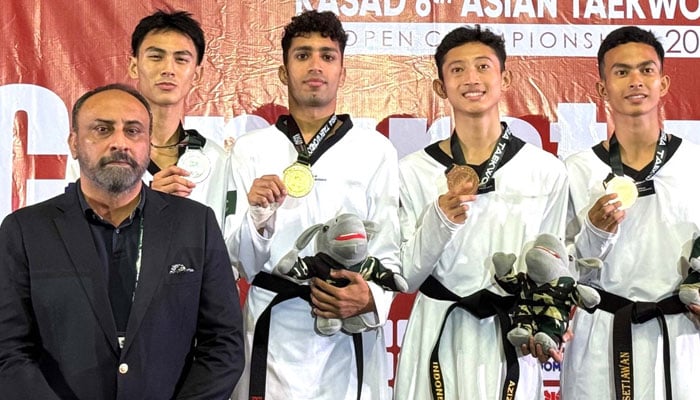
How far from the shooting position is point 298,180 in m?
3.32

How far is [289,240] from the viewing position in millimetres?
3424

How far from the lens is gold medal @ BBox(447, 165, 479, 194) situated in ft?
10.9

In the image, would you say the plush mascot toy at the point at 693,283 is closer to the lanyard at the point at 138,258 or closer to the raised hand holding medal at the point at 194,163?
the raised hand holding medal at the point at 194,163

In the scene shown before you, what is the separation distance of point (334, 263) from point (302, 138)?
1.85ft

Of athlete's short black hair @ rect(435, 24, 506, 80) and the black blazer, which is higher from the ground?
athlete's short black hair @ rect(435, 24, 506, 80)

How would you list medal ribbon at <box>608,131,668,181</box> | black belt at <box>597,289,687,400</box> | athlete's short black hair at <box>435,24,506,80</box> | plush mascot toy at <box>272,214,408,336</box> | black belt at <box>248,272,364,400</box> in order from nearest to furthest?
1. plush mascot toy at <box>272,214,408,336</box>
2. black belt at <box>248,272,364,400</box>
3. black belt at <box>597,289,687,400</box>
4. medal ribbon at <box>608,131,668,181</box>
5. athlete's short black hair at <box>435,24,506,80</box>

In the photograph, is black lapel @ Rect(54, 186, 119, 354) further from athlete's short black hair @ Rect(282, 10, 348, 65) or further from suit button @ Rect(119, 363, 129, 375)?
athlete's short black hair @ Rect(282, 10, 348, 65)

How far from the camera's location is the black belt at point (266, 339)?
329cm

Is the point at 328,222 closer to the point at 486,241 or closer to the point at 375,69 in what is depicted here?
the point at 486,241

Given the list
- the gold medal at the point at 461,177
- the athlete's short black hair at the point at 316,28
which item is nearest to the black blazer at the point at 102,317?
the gold medal at the point at 461,177

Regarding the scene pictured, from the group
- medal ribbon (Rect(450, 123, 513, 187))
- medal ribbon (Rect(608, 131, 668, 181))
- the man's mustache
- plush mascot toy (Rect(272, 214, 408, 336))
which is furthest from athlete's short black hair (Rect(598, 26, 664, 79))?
the man's mustache

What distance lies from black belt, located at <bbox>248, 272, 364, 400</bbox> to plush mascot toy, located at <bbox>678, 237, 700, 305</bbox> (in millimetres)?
1206

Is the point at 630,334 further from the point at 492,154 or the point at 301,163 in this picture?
the point at 301,163

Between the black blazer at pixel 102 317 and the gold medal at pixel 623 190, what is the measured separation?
1.56 meters
